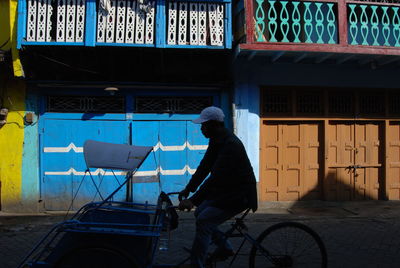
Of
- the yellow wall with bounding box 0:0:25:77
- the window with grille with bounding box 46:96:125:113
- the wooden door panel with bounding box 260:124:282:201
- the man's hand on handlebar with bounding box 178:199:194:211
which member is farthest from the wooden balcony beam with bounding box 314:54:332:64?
the yellow wall with bounding box 0:0:25:77

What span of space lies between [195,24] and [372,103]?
5.01m

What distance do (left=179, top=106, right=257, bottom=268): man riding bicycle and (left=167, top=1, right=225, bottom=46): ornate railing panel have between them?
5.12 meters

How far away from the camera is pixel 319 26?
8883mm

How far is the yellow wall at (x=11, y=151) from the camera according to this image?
857 centimetres

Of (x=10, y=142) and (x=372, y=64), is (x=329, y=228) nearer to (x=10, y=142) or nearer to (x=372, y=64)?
(x=372, y=64)

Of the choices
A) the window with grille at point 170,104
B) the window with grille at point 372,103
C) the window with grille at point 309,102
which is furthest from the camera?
the window with grille at point 372,103

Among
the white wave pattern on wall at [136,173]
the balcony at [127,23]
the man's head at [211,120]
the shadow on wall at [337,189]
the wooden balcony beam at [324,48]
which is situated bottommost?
the shadow on wall at [337,189]

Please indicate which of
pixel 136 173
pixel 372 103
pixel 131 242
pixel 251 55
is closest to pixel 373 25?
pixel 372 103

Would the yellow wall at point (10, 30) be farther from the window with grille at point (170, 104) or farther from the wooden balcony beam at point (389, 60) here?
the wooden balcony beam at point (389, 60)

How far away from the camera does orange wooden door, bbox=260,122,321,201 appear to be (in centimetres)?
938

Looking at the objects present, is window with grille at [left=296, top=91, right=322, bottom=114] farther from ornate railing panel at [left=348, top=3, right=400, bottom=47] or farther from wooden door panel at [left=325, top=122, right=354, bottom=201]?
ornate railing panel at [left=348, top=3, right=400, bottom=47]

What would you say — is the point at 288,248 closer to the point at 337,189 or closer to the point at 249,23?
the point at 249,23

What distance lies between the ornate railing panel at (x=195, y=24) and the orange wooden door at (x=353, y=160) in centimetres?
375

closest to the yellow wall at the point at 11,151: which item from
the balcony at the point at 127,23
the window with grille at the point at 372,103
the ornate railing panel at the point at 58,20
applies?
the ornate railing panel at the point at 58,20
